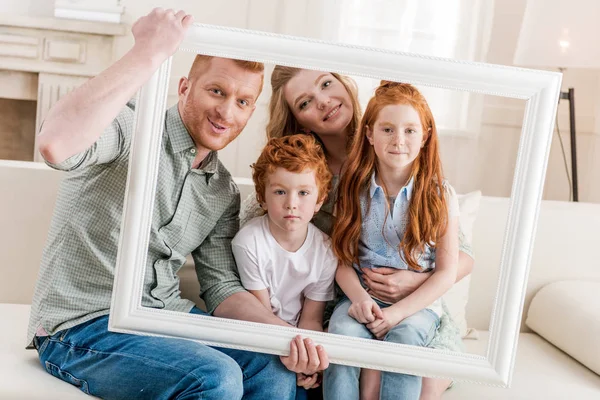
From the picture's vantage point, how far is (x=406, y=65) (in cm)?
142

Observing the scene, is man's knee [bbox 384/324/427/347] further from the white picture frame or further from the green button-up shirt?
the green button-up shirt

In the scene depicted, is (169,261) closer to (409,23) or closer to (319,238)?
(319,238)

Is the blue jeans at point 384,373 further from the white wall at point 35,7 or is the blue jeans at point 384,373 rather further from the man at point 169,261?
the white wall at point 35,7

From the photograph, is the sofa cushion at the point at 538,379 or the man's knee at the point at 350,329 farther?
the sofa cushion at the point at 538,379

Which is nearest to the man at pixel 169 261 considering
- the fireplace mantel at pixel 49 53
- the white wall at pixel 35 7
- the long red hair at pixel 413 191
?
the long red hair at pixel 413 191

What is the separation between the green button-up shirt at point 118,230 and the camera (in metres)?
1.49

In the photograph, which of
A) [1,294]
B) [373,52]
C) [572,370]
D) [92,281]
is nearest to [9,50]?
[1,294]

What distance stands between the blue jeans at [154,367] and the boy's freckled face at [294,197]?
27 cm

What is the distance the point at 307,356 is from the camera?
1433 millimetres

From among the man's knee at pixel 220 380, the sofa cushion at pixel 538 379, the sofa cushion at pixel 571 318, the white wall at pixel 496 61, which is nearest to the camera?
the man's knee at pixel 220 380

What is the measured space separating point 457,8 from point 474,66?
2.34 metres

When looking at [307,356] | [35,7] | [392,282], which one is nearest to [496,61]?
[35,7]

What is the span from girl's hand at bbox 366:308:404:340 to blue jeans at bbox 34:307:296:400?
0.59ft

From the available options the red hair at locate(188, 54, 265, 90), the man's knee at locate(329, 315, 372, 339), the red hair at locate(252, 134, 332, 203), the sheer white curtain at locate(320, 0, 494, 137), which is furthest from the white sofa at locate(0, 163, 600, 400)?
the sheer white curtain at locate(320, 0, 494, 137)
